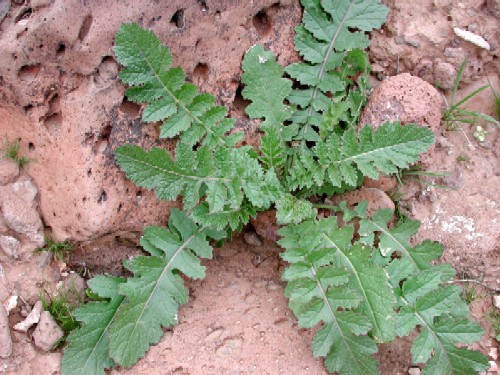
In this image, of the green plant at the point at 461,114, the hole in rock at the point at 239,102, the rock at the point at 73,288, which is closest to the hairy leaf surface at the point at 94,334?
the rock at the point at 73,288

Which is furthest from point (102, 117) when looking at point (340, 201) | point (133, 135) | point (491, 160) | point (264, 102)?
point (491, 160)

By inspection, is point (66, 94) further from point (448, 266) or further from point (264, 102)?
point (448, 266)

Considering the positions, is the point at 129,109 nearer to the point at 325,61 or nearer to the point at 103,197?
the point at 103,197

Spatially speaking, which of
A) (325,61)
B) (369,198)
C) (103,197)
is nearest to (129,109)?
(103,197)

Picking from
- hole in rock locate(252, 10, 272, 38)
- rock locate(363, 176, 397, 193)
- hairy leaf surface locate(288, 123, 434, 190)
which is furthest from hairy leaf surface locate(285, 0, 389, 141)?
rock locate(363, 176, 397, 193)

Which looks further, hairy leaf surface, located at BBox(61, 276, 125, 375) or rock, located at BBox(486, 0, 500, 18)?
rock, located at BBox(486, 0, 500, 18)

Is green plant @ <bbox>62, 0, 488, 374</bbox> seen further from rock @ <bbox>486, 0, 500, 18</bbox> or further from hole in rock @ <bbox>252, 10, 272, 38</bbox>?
rock @ <bbox>486, 0, 500, 18</bbox>
